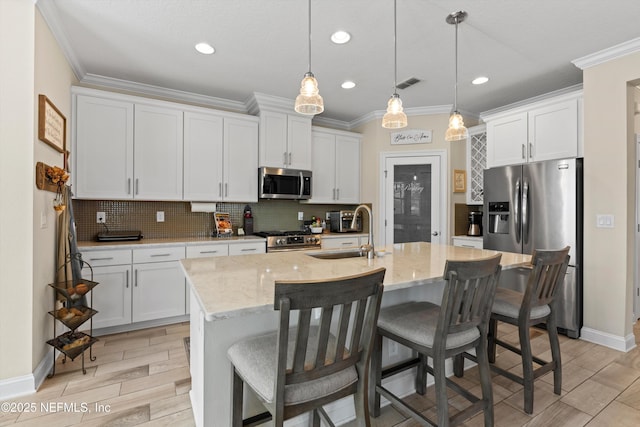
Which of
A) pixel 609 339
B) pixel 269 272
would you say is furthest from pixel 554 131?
pixel 269 272

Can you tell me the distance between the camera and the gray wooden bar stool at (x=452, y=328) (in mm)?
A: 1398

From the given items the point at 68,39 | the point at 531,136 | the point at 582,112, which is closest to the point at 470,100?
the point at 531,136

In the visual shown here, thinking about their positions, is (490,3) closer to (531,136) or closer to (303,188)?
(531,136)

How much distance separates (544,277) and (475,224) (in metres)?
2.71

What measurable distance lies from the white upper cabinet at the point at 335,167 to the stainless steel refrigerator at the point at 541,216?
192 cm

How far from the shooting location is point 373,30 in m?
2.51

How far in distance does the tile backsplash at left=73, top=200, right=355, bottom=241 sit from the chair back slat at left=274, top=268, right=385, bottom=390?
311 centimetres

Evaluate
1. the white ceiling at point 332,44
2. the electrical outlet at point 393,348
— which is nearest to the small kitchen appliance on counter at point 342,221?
the white ceiling at point 332,44

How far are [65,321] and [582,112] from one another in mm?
4885

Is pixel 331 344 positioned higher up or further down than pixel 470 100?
further down

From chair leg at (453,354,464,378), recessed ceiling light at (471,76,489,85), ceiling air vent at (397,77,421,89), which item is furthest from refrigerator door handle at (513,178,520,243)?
chair leg at (453,354,464,378)

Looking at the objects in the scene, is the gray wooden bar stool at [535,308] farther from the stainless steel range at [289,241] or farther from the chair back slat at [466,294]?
the stainless steel range at [289,241]

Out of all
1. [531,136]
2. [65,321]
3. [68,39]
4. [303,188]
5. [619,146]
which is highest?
[68,39]

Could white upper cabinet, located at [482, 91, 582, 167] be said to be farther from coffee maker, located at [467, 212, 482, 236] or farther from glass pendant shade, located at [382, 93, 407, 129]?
glass pendant shade, located at [382, 93, 407, 129]
